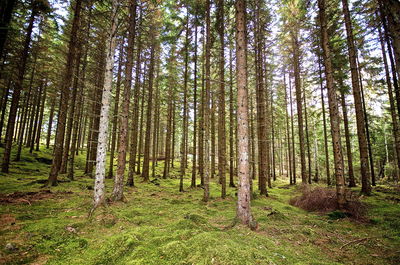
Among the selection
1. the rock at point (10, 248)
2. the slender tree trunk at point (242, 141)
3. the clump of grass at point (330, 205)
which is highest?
the slender tree trunk at point (242, 141)

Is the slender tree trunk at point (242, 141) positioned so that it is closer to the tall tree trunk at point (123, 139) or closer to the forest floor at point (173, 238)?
the forest floor at point (173, 238)

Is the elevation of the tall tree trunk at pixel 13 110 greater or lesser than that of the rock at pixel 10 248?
greater

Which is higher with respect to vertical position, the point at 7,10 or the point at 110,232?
the point at 7,10

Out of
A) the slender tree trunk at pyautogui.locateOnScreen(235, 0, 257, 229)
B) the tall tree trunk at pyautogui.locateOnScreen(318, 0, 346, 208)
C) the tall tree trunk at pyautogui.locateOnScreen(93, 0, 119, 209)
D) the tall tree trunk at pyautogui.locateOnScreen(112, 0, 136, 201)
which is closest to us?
the slender tree trunk at pyautogui.locateOnScreen(235, 0, 257, 229)

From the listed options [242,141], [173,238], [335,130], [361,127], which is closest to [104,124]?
[173,238]

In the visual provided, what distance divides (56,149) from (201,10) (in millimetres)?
13661

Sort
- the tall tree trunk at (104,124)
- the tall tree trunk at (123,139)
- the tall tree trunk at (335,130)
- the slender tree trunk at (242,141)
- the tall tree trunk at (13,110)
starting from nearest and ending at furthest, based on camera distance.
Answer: the slender tree trunk at (242,141), the tall tree trunk at (104,124), the tall tree trunk at (335,130), the tall tree trunk at (123,139), the tall tree trunk at (13,110)

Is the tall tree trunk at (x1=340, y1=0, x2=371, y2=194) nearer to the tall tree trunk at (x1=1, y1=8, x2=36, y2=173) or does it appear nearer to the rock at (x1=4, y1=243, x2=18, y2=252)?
the rock at (x1=4, y1=243, x2=18, y2=252)

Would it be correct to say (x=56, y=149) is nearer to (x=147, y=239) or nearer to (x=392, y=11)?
(x=147, y=239)

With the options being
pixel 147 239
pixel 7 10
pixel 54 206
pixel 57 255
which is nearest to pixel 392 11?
pixel 147 239

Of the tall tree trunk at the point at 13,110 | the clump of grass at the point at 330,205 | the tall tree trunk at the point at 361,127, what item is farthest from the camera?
the tall tree trunk at the point at 13,110

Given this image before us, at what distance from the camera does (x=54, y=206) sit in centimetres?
677

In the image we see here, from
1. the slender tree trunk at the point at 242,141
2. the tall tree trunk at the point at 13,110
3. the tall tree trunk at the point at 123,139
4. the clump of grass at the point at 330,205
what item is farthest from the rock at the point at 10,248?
the tall tree trunk at the point at 13,110

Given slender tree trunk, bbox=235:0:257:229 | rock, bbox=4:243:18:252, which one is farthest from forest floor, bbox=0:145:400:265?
slender tree trunk, bbox=235:0:257:229
